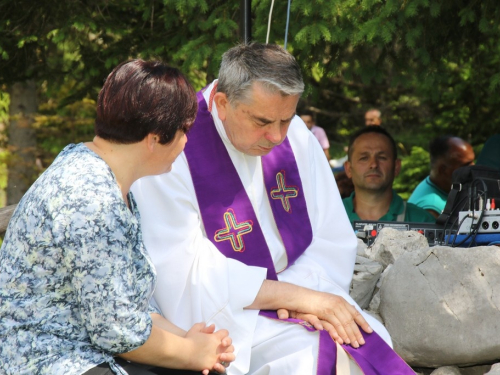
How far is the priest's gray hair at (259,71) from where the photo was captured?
298 centimetres

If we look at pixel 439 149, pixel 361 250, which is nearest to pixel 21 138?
pixel 439 149

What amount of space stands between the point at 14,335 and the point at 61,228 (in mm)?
363

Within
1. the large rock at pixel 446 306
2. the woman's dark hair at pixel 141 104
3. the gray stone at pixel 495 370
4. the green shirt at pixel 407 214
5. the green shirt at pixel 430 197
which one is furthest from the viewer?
the green shirt at pixel 430 197

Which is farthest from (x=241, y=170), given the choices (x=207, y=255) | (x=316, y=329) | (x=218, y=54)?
(x=218, y=54)

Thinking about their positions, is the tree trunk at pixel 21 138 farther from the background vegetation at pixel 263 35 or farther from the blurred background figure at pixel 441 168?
the blurred background figure at pixel 441 168

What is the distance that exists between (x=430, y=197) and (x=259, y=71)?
3814mm

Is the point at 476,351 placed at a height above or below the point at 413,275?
below

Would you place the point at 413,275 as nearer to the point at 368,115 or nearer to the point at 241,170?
the point at 241,170

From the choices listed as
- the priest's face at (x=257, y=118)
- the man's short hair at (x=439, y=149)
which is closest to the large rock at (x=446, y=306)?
the priest's face at (x=257, y=118)

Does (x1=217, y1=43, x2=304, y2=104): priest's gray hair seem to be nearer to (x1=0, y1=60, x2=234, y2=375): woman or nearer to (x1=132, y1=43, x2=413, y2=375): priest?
(x1=132, y1=43, x2=413, y2=375): priest

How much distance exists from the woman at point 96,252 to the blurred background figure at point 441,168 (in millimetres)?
4374

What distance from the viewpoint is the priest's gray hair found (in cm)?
298

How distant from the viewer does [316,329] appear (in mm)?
2934

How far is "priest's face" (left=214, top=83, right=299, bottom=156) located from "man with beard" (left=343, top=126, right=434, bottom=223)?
2.39 meters
